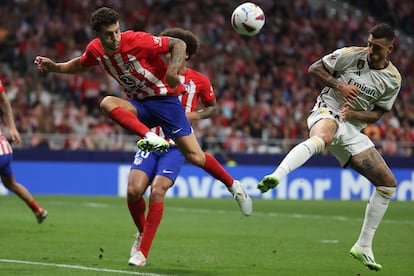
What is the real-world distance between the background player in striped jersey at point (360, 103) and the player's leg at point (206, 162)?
1.15 meters

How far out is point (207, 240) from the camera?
12523mm

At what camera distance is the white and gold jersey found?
9.55 metres

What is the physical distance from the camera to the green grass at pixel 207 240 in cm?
940

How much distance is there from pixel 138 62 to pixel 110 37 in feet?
1.31

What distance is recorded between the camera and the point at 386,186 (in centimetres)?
957

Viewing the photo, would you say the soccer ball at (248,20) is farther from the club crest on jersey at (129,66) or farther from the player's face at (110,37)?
the player's face at (110,37)

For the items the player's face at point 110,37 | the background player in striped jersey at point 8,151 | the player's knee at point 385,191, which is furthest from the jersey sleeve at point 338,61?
the background player in striped jersey at point 8,151

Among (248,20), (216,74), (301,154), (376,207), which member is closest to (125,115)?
(301,154)

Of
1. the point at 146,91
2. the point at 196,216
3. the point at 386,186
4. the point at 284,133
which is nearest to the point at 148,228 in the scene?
the point at 146,91

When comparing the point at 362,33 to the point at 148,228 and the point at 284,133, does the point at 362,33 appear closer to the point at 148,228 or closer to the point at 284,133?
the point at 284,133

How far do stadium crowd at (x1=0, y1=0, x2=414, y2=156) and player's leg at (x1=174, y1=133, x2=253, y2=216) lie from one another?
1384 centimetres

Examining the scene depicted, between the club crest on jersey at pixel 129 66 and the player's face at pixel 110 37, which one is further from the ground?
the player's face at pixel 110 37

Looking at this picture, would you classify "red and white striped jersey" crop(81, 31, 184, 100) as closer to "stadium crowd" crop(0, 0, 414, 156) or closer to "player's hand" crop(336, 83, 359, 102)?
"player's hand" crop(336, 83, 359, 102)

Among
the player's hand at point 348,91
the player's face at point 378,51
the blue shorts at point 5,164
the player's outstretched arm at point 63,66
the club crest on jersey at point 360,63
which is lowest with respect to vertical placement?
the blue shorts at point 5,164
